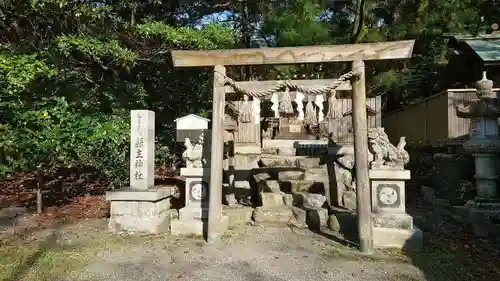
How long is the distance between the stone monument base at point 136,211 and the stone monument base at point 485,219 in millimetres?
5578

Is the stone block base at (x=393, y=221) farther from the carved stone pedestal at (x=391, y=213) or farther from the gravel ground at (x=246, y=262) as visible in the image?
the gravel ground at (x=246, y=262)

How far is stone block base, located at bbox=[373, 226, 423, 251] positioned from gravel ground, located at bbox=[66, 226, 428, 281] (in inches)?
10.8

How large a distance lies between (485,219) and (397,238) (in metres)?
2.10

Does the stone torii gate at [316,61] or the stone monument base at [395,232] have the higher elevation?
the stone torii gate at [316,61]

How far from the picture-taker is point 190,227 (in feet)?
22.2

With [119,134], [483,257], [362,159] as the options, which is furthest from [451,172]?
[119,134]

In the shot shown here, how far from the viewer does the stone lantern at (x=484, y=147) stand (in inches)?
276

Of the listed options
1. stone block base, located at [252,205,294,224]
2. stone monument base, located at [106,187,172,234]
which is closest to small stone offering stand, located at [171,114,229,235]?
stone monument base, located at [106,187,172,234]

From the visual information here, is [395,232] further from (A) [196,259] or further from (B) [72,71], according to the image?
(B) [72,71]

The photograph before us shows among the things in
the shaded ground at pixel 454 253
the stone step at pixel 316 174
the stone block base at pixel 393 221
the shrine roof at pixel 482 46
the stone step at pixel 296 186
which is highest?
the shrine roof at pixel 482 46

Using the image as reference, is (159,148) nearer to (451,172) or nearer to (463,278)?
(451,172)

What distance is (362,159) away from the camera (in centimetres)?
589

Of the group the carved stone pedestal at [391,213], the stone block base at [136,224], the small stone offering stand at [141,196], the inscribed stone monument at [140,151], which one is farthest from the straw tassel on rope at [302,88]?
the stone block base at [136,224]

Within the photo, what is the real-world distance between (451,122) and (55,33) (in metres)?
10.1
